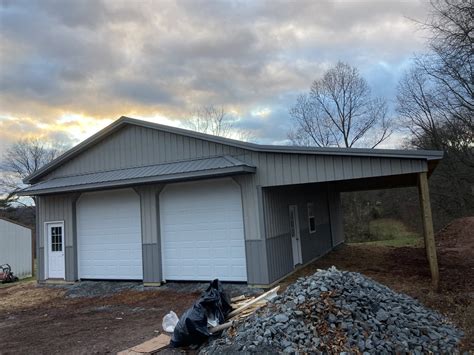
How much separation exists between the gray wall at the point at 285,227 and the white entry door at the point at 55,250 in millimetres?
7070

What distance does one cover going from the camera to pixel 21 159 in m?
38.7

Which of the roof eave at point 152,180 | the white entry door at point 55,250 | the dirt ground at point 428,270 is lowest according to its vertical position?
the dirt ground at point 428,270

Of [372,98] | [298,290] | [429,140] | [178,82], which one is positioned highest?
[372,98]

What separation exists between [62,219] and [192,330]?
27.2 ft

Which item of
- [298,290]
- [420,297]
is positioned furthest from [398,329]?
[420,297]

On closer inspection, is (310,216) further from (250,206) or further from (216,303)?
(216,303)

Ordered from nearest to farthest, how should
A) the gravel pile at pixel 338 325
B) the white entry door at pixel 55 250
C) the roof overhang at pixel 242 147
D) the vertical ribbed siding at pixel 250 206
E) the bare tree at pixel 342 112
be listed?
the gravel pile at pixel 338 325, the roof overhang at pixel 242 147, the vertical ribbed siding at pixel 250 206, the white entry door at pixel 55 250, the bare tree at pixel 342 112

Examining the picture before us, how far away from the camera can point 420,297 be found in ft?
21.2

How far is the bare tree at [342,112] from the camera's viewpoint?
94.6 ft

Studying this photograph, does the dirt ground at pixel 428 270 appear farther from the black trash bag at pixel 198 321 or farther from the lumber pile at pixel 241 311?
the black trash bag at pixel 198 321

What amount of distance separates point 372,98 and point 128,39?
76.8 ft

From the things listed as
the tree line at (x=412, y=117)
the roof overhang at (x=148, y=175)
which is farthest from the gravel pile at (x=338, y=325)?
the tree line at (x=412, y=117)

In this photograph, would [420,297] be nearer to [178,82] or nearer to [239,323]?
[239,323]

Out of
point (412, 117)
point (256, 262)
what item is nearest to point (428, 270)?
point (256, 262)
